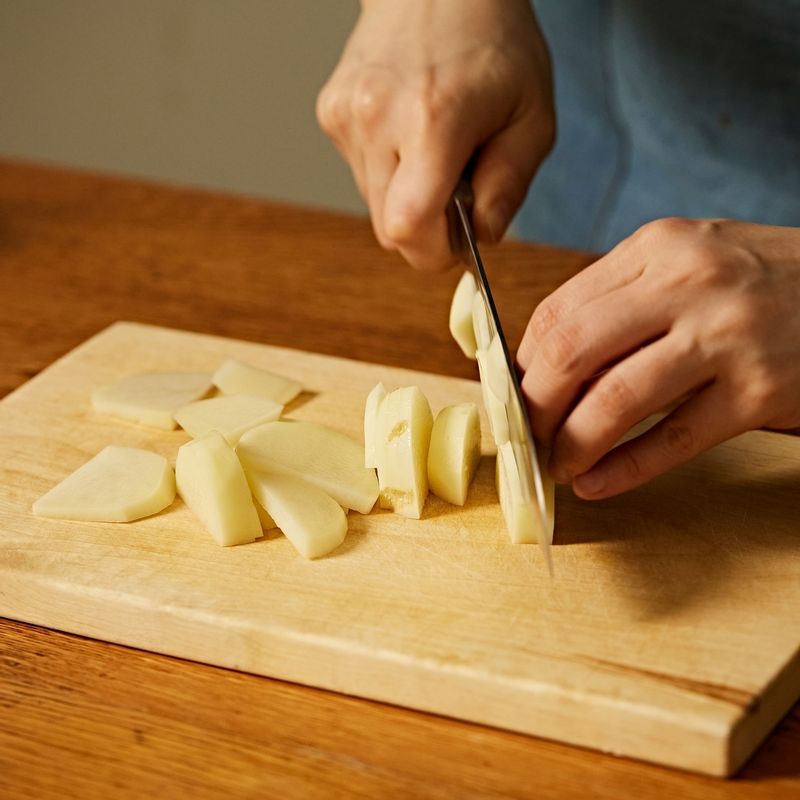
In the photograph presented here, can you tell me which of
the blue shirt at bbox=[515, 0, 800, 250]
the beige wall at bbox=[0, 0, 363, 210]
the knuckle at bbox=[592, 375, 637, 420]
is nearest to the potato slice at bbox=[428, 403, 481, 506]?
the knuckle at bbox=[592, 375, 637, 420]

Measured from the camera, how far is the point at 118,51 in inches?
155

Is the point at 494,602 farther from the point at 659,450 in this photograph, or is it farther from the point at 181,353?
the point at 181,353

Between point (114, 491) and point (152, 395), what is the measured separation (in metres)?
0.24

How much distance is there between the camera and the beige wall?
12.5 ft

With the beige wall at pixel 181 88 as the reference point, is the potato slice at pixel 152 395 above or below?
above

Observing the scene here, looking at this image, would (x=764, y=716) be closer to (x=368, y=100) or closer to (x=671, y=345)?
(x=671, y=345)

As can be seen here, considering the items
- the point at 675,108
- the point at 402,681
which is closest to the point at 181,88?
the point at 675,108

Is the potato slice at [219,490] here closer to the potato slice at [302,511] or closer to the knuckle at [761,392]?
the potato slice at [302,511]

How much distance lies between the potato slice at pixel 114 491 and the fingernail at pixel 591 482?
0.45m

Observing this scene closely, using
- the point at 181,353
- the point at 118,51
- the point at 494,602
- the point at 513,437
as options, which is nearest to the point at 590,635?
the point at 494,602

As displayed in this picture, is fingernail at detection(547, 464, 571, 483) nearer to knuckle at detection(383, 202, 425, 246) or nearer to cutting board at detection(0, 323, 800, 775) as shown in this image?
cutting board at detection(0, 323, 800, 775)

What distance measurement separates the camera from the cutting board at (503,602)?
975 mm

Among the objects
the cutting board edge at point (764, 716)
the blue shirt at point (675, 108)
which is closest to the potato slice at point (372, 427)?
the cutting board edge at point (764, 716)

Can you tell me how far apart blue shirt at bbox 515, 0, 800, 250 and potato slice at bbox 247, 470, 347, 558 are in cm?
99
